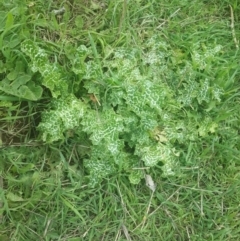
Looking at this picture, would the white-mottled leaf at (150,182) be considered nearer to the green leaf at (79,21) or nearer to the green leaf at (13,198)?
the green leaf at (13,198)

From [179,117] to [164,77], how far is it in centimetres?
21

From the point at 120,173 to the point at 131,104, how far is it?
0.32 metres

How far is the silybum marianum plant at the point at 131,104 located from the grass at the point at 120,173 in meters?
0.06

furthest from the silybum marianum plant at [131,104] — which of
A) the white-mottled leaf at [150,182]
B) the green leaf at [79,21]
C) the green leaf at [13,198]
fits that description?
the green leaf at [13,198]

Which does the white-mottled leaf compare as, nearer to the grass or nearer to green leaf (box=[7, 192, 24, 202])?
the grass

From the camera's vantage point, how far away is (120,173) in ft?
7.23

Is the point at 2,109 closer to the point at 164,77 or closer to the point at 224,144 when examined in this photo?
the point at 164,77

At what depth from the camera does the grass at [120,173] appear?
2.10m

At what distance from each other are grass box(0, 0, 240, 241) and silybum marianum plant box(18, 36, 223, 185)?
0.06 metres

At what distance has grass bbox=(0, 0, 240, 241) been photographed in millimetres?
2104

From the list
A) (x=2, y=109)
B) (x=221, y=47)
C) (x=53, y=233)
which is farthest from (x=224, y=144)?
(x=2, y=109)

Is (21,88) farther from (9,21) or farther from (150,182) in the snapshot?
(150,182)

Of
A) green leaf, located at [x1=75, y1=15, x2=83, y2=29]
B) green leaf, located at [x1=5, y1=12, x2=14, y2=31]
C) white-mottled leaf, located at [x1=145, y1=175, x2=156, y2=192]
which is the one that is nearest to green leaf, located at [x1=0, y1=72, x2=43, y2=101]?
green leaf, located at [x1=5, y1=12, x2=14, y2=31]

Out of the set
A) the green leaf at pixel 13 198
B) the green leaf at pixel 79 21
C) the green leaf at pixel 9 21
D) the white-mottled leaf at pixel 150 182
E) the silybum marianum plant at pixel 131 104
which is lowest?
the white-mottled leaf at pixel 150 182
